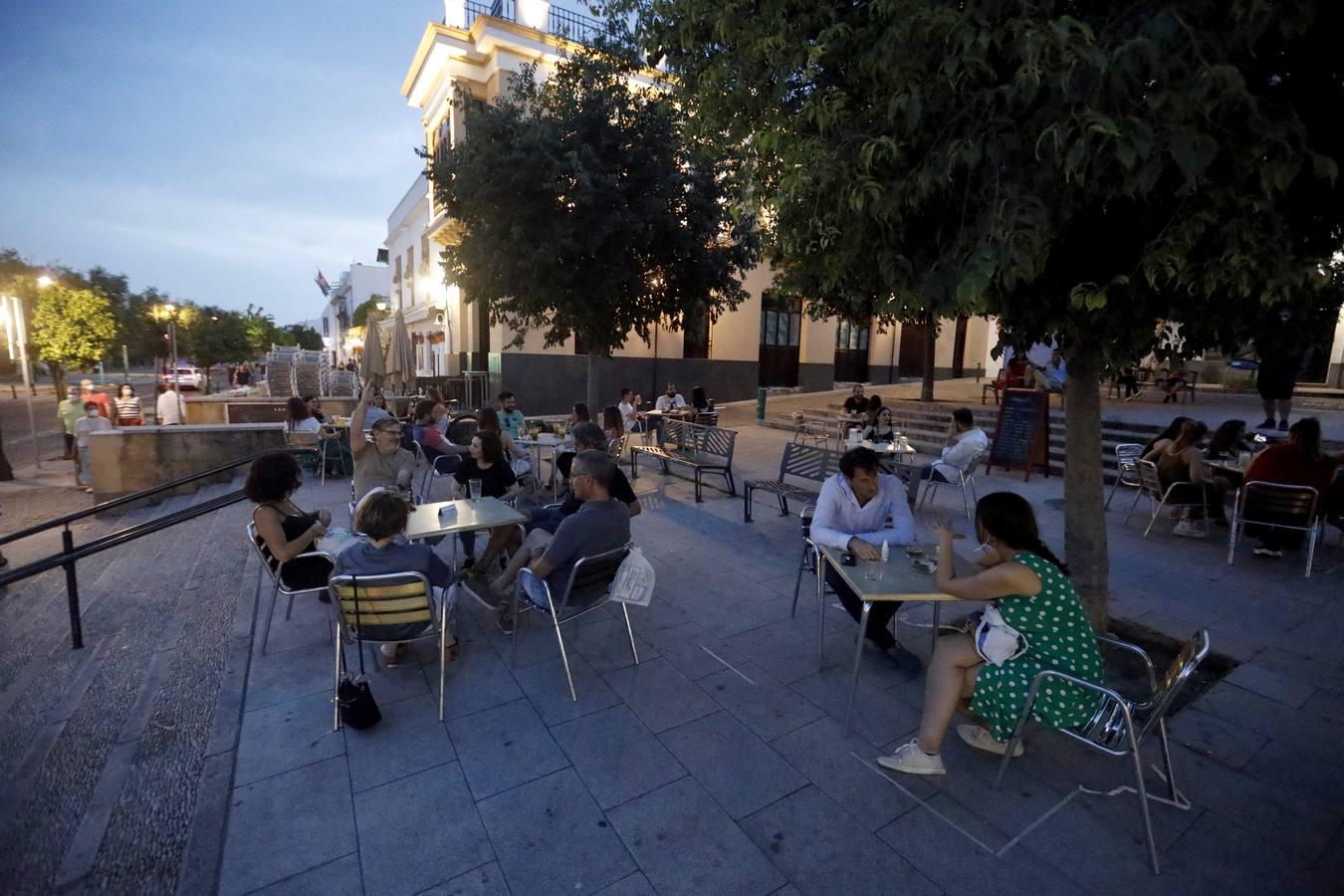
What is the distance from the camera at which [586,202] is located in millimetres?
9453

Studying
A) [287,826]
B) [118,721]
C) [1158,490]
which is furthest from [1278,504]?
[118,721]

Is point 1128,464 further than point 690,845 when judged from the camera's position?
Yes

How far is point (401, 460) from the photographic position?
5.41 meters

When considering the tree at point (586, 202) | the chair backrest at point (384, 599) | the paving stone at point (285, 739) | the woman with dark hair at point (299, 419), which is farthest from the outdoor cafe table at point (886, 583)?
the woman with dark hair at point (299, 419)

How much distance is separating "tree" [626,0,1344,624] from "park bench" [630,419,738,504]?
184 inches

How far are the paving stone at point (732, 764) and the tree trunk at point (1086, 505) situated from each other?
241 cm

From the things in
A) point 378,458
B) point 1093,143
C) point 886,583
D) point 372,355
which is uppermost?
point 1093,143

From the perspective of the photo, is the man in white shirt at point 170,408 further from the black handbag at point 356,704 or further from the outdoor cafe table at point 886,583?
the outdoor cafe table at point 886,583

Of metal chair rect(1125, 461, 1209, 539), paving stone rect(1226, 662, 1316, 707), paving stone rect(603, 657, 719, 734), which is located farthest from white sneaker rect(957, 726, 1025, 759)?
metal chair rect(1125, 461, 1209, 539)

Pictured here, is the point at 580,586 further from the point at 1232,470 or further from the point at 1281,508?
the point at 1232,470

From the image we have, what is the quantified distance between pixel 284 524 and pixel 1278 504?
25.1ft

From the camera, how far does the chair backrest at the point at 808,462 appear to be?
21.4 feet

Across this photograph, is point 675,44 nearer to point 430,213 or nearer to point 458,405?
point 458,405

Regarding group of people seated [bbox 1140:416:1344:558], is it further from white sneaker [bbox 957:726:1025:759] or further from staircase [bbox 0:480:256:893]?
staircase [bbox 0:480:256:893]
